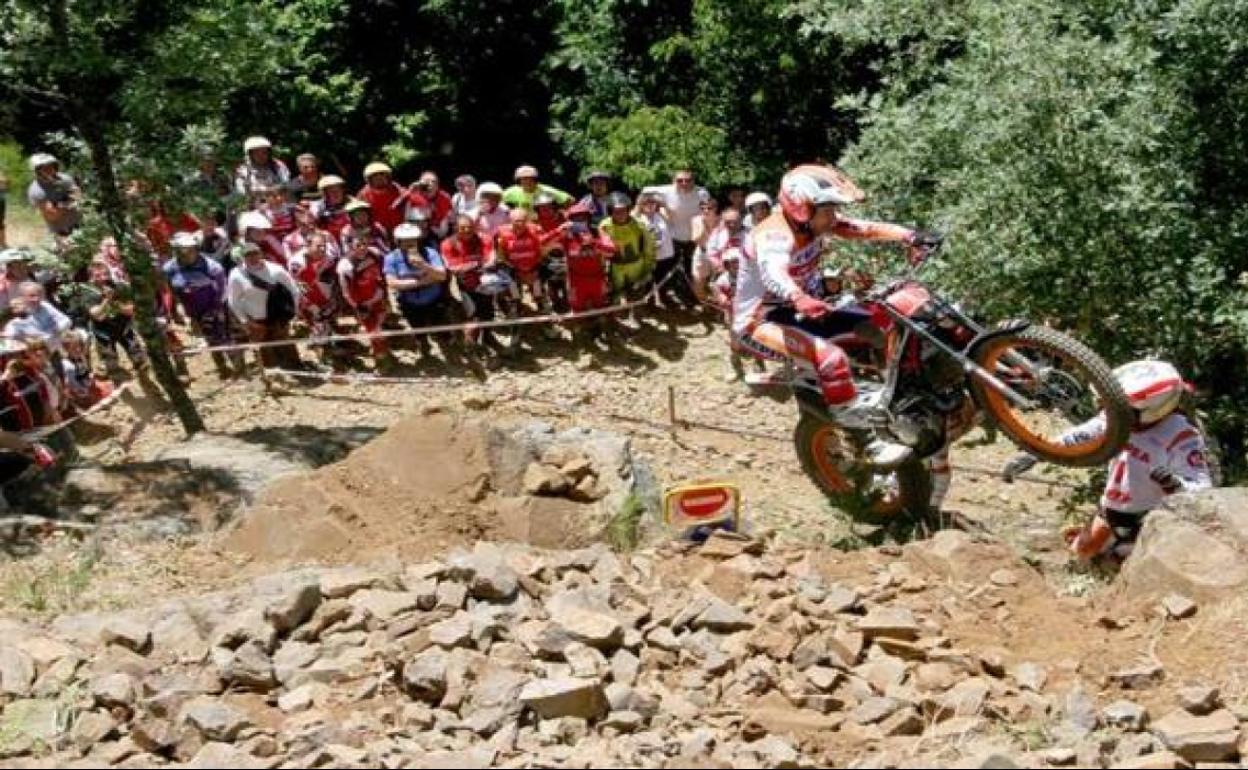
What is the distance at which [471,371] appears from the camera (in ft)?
46.7

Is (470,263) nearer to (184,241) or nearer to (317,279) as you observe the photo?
(317,279)

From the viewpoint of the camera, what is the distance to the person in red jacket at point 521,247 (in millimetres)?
14422

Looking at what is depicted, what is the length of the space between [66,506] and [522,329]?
227 inches

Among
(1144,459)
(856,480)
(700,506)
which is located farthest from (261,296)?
(1144,459)

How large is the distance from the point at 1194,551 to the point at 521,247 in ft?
28.2

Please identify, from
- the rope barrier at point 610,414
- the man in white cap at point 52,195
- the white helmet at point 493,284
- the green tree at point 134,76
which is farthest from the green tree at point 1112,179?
the man in white cap at point 52,195

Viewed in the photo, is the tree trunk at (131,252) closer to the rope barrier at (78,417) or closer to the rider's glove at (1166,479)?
the rope barrier at (78,417)

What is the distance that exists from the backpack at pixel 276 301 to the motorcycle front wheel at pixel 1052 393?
7.39m

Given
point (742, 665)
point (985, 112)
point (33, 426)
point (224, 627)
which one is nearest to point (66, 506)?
point (33, 426)

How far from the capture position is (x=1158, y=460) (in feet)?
25.9

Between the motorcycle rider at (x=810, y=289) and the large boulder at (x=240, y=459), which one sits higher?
the motorcycle rider at (x=810, y=289)

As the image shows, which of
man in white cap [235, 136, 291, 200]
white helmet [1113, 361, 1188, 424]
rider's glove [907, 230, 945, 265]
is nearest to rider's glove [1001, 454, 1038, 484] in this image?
white helmet [1113, 361, 1188, 424]

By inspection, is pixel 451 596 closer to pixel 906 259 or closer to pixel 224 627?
pixel 224 627

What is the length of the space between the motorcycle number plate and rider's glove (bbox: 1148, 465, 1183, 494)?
85.6 inches
